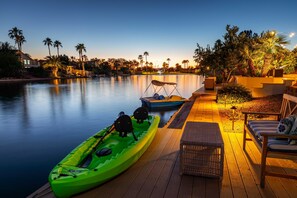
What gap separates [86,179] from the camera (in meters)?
2.80

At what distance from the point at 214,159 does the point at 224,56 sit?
15.6 meters

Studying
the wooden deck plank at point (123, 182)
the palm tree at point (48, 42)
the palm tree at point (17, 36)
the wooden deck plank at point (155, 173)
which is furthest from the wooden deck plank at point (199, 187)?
the palm tree at point (48, 42)

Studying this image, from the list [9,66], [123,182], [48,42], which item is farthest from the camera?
[48,42]

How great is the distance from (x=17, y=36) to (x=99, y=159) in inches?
2808

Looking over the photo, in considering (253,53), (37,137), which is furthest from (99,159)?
(253,53)

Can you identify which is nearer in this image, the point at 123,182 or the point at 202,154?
the point at 123,182

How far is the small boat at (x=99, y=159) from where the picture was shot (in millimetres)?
2770

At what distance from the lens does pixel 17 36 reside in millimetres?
58500

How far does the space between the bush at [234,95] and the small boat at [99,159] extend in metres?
5.86

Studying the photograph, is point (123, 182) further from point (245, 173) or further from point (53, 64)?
point (53, 64)

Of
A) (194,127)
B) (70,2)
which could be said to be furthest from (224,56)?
(70,2)

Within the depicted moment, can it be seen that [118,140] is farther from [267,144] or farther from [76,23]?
[76,23]

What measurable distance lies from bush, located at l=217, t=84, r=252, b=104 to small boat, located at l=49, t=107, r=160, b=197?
586cm

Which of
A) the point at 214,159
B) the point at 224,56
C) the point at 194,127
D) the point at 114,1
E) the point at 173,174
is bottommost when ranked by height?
the point at 173,174
